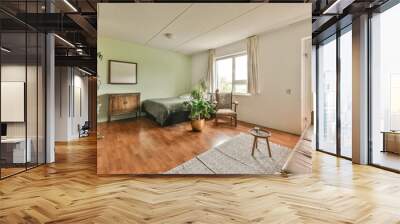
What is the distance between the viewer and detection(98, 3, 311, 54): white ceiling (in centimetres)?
350

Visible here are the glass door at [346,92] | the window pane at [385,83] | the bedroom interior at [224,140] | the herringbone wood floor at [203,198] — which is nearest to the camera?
the herringbone wood floor at [203,198]

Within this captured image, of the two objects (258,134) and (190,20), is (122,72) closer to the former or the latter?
(190,20)

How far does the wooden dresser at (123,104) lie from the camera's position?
362cm

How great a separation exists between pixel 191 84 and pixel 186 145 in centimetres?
87

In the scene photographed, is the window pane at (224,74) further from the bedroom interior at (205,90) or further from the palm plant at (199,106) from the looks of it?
the palm plant at (199,106)

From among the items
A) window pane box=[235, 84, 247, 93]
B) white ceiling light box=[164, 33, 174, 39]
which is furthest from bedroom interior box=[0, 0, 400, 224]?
window pane box=[235, 84, 247, 93]

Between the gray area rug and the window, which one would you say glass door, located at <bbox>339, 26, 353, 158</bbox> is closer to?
the gray area rug

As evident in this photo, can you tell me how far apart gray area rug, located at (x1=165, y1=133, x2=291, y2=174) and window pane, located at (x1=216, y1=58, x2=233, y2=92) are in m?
0.74

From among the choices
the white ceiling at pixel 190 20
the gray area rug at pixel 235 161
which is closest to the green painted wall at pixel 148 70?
the white ceiling at pixel 190 20

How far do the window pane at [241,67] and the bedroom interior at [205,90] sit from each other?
14 mm

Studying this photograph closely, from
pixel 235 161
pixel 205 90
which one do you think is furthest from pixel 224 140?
pixel 205 90

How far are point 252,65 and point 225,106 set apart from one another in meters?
0.69

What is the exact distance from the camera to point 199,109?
373 cm

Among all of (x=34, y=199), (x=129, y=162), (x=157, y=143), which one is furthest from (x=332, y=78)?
(x=34, y=199)
